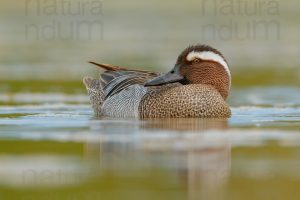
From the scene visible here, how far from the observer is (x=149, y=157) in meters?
10.2

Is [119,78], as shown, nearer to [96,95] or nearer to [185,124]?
[96,95]

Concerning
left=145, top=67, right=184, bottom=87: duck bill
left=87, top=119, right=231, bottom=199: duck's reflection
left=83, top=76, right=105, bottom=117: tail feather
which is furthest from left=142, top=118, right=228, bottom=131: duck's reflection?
left=83, top=76, right=105, bottom=117: tail feather

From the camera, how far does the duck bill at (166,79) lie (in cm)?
1388

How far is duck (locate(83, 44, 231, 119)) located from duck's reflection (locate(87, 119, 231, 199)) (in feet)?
1.66

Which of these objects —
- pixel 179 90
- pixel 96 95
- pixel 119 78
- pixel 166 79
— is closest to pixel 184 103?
pixel 179 90

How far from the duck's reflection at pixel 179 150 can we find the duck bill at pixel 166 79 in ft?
2.71

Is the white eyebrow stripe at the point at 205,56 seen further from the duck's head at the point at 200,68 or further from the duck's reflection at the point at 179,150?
the duck's reflection at the point at 179,150

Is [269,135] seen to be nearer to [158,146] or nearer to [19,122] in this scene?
[158,146]

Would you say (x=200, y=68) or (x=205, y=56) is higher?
(x=205, y=56)

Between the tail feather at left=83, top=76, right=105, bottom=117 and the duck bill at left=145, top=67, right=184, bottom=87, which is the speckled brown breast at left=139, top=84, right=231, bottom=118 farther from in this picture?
the tail feather at left=83, top=76, right=105, bottom=117

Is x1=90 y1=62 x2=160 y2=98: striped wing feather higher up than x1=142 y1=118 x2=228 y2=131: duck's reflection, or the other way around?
x1=90 y1=62 x2=160 y2=98: striped wing feather

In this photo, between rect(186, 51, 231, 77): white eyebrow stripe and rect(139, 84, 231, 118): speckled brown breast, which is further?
rect(186, 51, 231, 77): white eyebrow stripe

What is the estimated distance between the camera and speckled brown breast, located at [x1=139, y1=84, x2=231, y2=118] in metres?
13.6

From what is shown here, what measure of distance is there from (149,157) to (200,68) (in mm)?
4168
